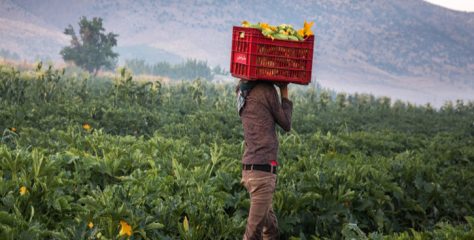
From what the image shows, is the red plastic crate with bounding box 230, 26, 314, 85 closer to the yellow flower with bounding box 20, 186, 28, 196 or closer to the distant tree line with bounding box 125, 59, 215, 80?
the yellow flower with bounding box 20, 186, 28, 196

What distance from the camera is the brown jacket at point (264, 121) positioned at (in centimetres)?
523

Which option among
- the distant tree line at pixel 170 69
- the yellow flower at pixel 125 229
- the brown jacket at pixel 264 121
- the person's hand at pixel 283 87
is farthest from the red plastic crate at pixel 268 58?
→ the distant tree line at pixel 170 69

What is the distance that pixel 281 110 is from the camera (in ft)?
17.2

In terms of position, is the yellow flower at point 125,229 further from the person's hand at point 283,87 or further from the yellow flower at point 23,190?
the person's hand at point 283,87

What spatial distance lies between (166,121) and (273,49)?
31.8 feet

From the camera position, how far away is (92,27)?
49.8m

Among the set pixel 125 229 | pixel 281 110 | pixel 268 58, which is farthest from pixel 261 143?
pixel 125 229

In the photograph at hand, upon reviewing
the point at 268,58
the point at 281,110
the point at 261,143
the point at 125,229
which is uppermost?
the point at 268,58

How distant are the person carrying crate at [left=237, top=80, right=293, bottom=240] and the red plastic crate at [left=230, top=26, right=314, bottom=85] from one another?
17cm

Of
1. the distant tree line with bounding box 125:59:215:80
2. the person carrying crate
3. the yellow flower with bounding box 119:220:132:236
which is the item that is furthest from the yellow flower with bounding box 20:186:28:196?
the distant tree line with bounding box 125:59:215:80

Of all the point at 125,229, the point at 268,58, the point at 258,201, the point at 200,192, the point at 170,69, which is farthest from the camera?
the point at 170,69

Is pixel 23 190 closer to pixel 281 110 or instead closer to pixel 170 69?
pixel 281 110

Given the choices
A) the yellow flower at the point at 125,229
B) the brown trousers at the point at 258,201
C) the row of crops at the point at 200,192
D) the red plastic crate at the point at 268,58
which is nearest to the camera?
the yellow flower at the point at 125,229

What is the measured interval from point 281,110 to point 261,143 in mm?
318
